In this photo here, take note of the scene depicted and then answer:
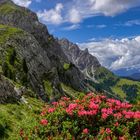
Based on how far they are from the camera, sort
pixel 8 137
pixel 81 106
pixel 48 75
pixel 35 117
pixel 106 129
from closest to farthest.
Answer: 1. pixel 106 129
2. pixel 81 106
3. pixel 35 117
4. pixel 8 137
5. pixel 48 75

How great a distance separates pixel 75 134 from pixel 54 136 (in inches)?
42.9

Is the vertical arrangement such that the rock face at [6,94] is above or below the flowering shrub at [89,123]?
above

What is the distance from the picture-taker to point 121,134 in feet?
60.5

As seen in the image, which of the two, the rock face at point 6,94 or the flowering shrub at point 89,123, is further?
the rock face at point 6,94

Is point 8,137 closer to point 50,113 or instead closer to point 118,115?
point 50,113

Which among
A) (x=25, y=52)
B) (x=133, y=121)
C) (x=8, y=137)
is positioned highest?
(x=25, y=52)

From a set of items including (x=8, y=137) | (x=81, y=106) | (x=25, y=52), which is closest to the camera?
(x=81, y=106)

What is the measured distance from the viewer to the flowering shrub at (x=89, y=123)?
1838 centimetres

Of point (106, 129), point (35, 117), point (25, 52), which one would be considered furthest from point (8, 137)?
point (25, 52)

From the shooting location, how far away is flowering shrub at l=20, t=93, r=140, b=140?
18375 mm

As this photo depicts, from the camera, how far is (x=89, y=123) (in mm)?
19047

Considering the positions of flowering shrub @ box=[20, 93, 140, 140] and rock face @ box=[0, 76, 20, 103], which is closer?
flowering shrub @ box=[20, 93, 140, 140]

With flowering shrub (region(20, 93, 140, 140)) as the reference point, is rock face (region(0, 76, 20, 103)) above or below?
above

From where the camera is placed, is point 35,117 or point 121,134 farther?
point 35,117
